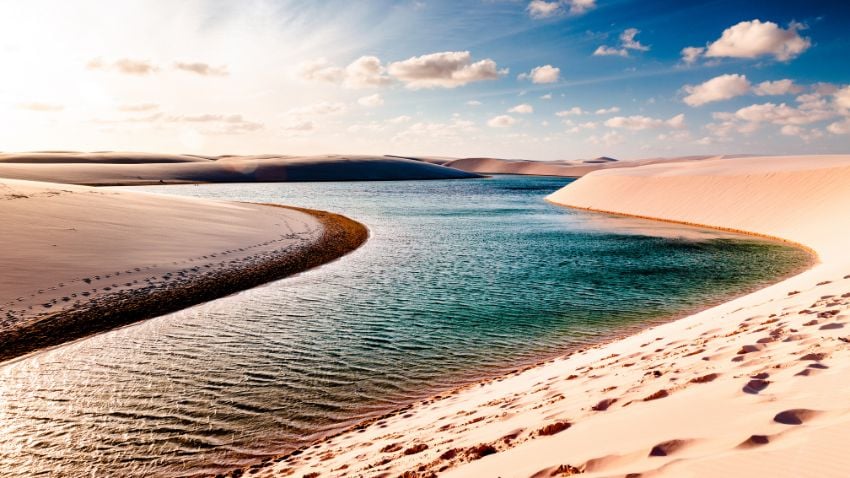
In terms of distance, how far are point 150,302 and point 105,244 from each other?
7.04 meters

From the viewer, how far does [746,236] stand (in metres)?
31.3

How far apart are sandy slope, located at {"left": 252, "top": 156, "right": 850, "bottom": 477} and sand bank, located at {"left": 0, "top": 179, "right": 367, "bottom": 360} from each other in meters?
9.90

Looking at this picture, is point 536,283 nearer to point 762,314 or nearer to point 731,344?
point 762,314

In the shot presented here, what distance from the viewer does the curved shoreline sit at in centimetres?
1211

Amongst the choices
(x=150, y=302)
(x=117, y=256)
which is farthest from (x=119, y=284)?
(x=117, y=256)

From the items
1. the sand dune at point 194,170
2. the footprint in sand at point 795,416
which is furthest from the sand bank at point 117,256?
the sand dune at point 194,170

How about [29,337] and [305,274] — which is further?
[305,274]

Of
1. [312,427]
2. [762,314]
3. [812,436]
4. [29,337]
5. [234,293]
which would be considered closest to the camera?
[812,436]

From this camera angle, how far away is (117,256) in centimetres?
1934

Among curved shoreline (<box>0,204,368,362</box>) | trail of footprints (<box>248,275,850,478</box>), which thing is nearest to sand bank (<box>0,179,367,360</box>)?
curved shoreline (<box>0,204,368,362</box>)

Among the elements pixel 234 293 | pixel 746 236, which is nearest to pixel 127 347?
pixel 234 293

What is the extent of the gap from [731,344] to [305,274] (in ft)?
53.5

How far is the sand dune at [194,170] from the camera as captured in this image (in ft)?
322

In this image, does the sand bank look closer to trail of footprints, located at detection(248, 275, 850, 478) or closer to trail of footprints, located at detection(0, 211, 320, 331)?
trail of footprints, located at detection(0, 211, 320, 331)
